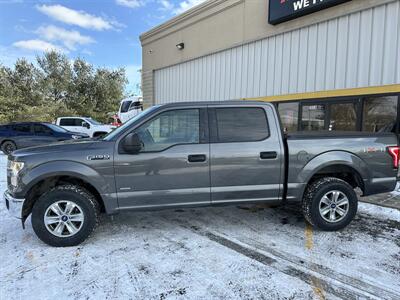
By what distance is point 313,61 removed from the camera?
9.22 meters

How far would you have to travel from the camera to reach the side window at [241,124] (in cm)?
410

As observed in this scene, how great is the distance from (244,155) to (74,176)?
7.15 feet

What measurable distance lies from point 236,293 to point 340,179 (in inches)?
99.2

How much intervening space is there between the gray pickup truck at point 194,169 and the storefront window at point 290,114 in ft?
18.7

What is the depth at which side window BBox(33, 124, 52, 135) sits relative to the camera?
43.4 feet

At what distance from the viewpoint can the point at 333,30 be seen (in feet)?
28.5

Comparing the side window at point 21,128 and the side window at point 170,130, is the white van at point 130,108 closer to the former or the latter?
the side window at point 21,128

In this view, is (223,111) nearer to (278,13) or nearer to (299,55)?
(299,55)

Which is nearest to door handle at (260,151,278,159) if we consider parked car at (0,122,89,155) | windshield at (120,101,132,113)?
parked car at (0,122,89,155)

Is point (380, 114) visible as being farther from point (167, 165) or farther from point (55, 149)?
point (55, 149)

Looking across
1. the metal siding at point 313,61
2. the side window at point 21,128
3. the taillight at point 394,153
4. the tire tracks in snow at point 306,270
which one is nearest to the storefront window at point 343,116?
the metal siding at point 313,61

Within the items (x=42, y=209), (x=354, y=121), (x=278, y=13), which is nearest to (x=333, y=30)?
(x=278, y=13)

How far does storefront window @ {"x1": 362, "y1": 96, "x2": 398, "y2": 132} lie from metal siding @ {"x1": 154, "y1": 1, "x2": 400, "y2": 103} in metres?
0.45

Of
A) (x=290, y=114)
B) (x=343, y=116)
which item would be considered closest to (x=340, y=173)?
(x=343, y=116)
